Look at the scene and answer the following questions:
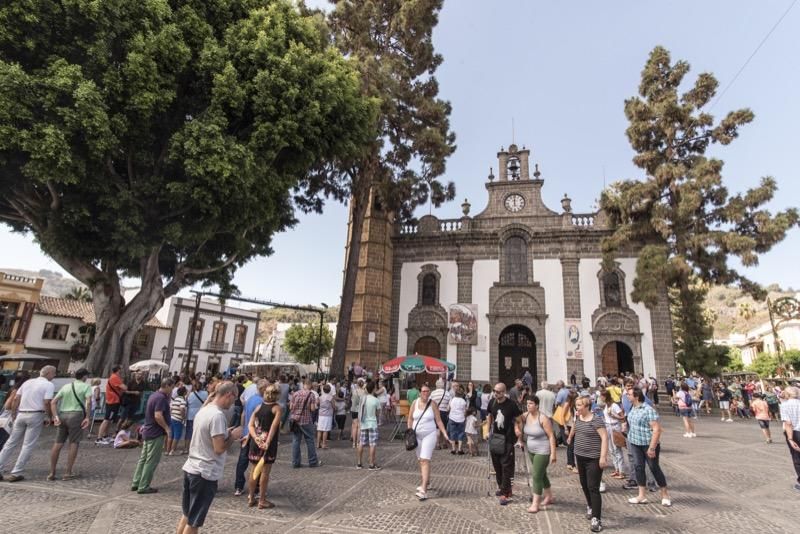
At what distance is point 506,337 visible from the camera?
2356 cm

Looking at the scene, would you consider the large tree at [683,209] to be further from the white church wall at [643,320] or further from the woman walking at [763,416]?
the woman walking at [763,416]

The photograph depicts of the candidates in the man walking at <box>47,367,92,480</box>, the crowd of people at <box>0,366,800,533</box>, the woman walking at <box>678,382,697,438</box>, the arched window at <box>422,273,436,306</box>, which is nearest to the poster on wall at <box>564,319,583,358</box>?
the arched window at <box>422,273,436,306</box>

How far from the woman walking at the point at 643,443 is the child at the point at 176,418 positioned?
332 inches

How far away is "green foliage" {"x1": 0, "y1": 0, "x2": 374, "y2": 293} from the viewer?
30.6 feet

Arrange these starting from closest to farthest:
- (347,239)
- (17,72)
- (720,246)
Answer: (17,72) → (720,246) → (347,239)

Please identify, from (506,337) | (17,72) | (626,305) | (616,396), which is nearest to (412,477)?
(616,396)

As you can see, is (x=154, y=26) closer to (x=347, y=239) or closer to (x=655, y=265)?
(x=347, y=239)

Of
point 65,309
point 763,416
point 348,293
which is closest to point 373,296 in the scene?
point 348,293

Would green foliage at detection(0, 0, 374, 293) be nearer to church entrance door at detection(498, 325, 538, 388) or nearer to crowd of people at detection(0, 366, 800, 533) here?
crowd of people at detection(0, 366, 800, 533)

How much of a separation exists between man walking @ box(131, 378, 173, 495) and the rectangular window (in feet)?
96.1

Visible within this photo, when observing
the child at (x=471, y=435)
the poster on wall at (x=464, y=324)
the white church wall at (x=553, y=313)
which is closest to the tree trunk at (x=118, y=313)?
the child at (x=471, y=435)

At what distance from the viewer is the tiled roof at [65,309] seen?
2808cm

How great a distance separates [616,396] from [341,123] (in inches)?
455

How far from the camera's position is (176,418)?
28.2 ft
